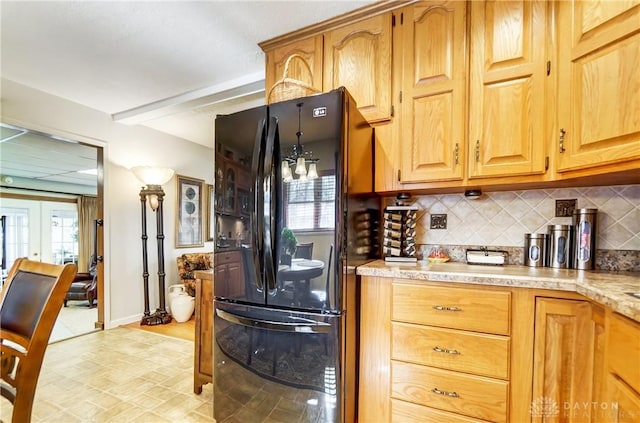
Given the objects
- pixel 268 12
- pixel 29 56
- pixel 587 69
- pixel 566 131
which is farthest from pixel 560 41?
pixel 29 56

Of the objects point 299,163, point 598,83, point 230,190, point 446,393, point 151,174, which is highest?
point 598,83

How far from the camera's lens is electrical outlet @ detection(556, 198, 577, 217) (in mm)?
1637

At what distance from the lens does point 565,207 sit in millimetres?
1653

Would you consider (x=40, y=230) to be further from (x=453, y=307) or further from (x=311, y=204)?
(x=453, y=307)

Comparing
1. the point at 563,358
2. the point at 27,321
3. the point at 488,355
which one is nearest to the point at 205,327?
the point at 27,321

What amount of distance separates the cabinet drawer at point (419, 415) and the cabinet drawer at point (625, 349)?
607 millimetres

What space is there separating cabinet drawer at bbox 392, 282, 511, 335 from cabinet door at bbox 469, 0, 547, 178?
25.3 inches

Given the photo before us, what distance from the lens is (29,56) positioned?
2.19 meters

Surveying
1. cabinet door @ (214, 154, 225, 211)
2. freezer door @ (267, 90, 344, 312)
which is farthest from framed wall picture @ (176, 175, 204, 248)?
freezer door @ (267, 90, 344, 312)

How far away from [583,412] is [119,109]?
4.30 m

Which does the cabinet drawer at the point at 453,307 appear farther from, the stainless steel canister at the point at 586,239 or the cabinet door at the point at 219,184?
the cabinet door at the point at 219,184

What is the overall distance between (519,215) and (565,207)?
0.22 meters

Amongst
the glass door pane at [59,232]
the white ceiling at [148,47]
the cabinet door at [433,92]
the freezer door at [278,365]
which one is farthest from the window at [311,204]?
the glass door pane at [59,232]

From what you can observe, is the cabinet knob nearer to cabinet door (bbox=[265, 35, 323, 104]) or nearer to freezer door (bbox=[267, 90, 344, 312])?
freezer door (bbox=[267, 90, 344, 312])
